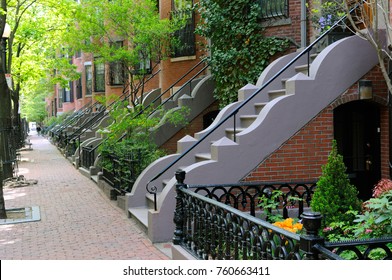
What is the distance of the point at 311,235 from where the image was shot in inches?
161

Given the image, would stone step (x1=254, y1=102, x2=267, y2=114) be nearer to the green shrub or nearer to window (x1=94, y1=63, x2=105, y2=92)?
the green shrub

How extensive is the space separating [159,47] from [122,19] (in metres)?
1.35

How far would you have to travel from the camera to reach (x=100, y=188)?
15.5 m

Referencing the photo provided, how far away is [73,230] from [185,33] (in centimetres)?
944

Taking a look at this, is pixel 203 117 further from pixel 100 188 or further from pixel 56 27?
pixel 56 27

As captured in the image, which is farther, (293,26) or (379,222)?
(293,26)

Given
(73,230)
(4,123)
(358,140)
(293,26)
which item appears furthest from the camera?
(4,123)

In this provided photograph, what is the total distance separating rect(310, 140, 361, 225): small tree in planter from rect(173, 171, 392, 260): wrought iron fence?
0.94 meters

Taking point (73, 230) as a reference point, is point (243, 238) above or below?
above

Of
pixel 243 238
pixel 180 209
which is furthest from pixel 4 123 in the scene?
pixel 243 238

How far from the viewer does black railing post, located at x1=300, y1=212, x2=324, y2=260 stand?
3.98 metres

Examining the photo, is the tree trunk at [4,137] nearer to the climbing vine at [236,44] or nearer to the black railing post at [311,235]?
the climbing vine at [236,44]

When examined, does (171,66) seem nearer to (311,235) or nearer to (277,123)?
(277,123)

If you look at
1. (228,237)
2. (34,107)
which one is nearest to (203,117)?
(228,237)
